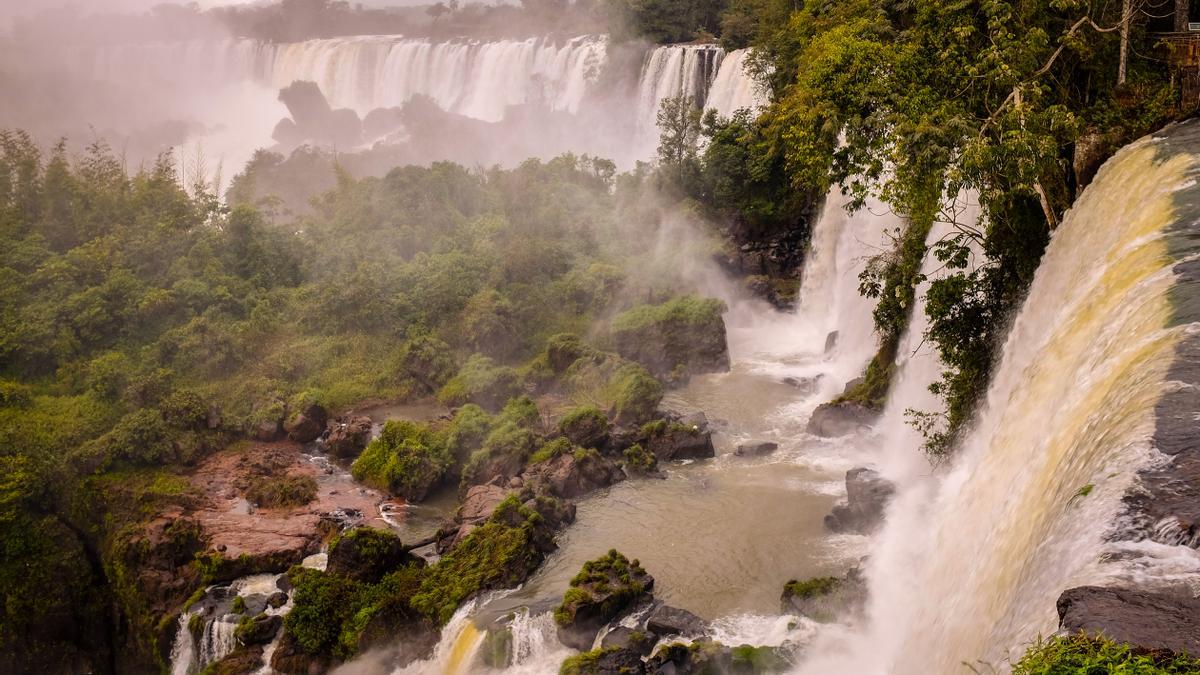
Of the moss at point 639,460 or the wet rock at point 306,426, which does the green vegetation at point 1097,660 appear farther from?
the wet rock at point 306,426

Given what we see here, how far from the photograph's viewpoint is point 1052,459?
6898mm

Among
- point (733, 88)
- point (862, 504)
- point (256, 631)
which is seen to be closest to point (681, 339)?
point (862, 504)

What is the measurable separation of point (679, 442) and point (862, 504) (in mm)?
4898

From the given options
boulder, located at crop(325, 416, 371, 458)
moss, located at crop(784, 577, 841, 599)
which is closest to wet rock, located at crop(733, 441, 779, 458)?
moss, located at crop(784, 577, 841, 599)

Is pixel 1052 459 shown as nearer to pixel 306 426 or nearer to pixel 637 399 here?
pixel 637 399

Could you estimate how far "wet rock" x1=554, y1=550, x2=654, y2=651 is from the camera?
11953mm

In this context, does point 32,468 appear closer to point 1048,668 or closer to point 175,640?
point 175,640

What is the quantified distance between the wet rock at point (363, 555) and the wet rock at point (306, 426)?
24.1 ft

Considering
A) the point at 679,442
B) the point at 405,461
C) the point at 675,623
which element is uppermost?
the point at 679,442

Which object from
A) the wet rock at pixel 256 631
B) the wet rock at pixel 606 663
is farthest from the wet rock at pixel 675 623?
the wet rock at pixel 256 631

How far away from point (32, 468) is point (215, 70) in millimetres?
47849

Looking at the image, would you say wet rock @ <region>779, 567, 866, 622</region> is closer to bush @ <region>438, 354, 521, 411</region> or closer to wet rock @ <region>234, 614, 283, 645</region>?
wet rock @ <region>234, 614, 283, 645</region>

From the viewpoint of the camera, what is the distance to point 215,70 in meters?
57.3

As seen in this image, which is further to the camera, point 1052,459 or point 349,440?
point 349,440
